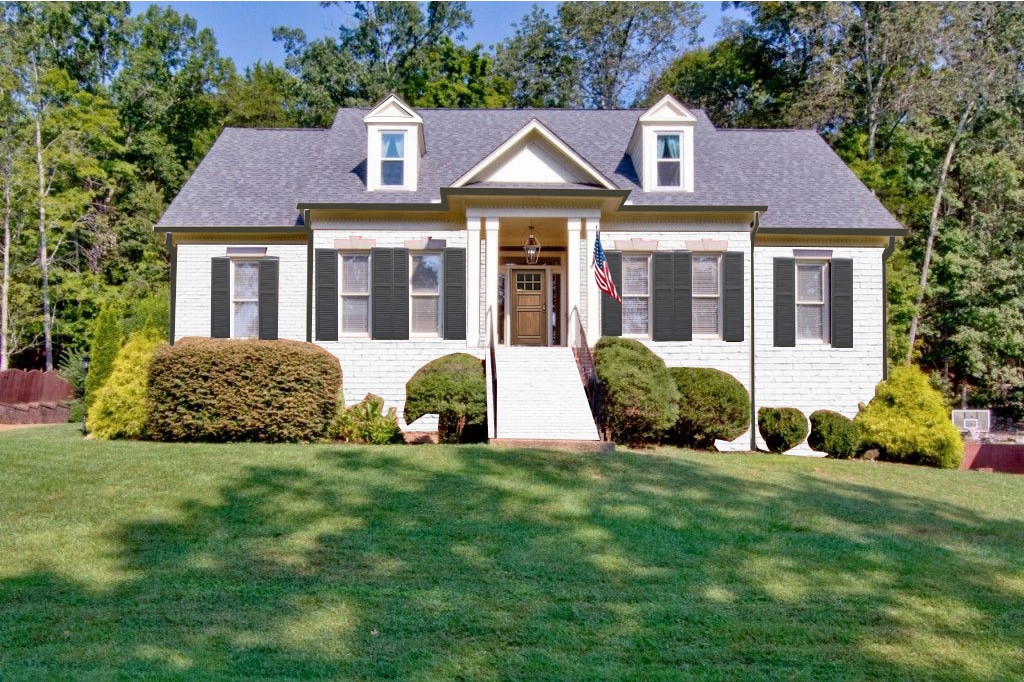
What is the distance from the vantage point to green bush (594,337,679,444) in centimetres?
1241

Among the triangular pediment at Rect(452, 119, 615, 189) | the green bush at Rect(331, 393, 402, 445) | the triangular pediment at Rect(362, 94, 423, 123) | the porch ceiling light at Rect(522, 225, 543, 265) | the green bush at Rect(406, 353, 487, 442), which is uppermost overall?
the triangular pediment at Rect(362, 94, 423, 123)

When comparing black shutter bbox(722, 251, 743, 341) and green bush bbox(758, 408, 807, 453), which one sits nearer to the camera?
green bush bbox(758, 408, 807, 453)

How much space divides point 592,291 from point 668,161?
3451 millimetres

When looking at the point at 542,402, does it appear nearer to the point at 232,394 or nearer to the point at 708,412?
the point at 708,412

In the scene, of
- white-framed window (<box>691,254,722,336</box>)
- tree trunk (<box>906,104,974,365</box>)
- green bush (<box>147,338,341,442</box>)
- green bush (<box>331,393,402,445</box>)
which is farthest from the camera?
tree trunk (<box>906,104,974,365</box>)

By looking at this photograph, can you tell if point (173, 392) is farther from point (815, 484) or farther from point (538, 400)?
point (815, 484)

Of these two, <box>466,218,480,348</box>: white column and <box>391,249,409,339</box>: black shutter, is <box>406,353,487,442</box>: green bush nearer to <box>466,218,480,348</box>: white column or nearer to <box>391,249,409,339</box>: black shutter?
<box>466,218,480,348</box>: white column

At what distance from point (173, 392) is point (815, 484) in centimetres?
915

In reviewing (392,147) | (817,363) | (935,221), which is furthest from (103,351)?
(935,221)

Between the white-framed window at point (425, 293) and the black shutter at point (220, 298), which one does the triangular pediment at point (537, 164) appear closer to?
the white-framed window at point (425, 293)

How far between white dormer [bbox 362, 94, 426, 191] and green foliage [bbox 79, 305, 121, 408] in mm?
5653

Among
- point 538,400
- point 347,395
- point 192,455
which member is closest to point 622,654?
point 192,455

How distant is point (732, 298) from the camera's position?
619 inches

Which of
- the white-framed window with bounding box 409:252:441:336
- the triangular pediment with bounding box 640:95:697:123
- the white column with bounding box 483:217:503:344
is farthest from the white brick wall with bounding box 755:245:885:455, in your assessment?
the white-framed window with bounding box 409:252:441:336
